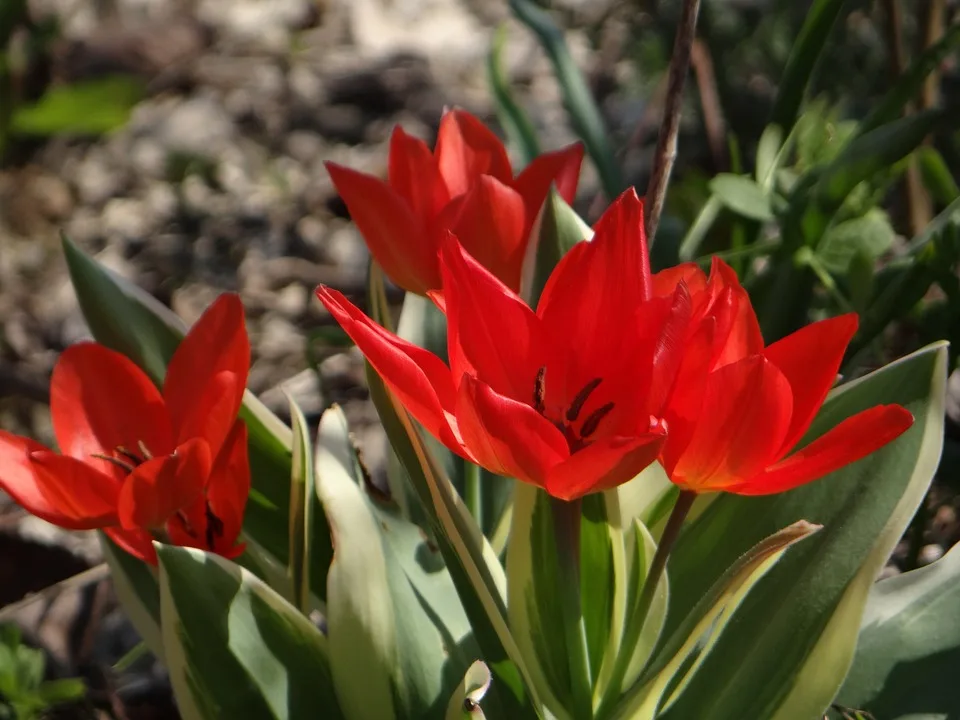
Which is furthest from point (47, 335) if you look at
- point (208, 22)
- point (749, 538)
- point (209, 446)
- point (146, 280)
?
point (749, 538)

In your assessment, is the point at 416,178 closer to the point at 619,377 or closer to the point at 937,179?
the point at 619,377

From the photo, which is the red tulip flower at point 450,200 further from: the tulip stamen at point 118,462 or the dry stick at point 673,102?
the tulip stamen at point 118,462

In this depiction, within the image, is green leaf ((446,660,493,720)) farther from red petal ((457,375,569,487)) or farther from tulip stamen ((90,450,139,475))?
tulip stamen ((90,450,139,475))

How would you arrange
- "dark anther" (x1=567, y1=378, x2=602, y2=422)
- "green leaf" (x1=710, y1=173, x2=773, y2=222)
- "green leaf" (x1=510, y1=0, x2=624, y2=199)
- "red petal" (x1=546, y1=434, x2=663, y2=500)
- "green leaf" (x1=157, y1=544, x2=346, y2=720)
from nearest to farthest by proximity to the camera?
"red petal" (x1=546, y1=434, x2=663, y2=500) → "dark anther" (x1=567, y1=378, x2=602, y2=422) → "green leaf" (x1=157, y1=544, x2=346, y2=720) → "green leaf" (x1=710, y1=173, x2=773, y2=222) → "green leaf" (x1=510, y1=0, x2=624, y2=199)

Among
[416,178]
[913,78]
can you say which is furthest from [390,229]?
[913,78]

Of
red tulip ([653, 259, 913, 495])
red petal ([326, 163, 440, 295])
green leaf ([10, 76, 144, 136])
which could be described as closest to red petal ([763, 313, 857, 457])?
red tulip ([653, 259, 913, 495])

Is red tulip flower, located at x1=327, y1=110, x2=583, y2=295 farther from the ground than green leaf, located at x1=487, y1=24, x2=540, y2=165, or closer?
farther from the ground

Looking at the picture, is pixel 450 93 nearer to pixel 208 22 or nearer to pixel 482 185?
pixel 208 22
